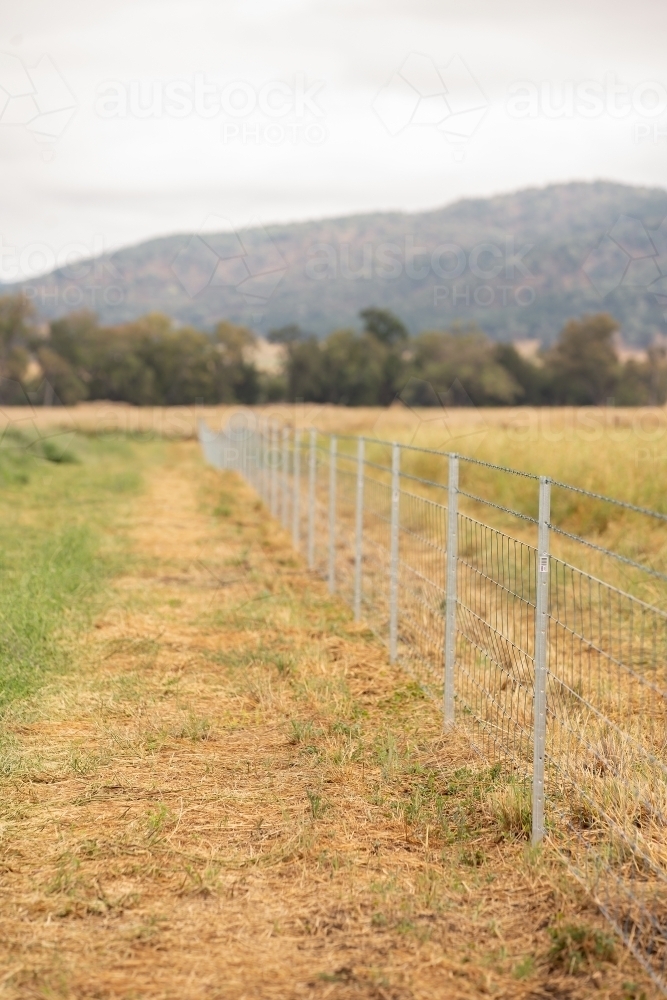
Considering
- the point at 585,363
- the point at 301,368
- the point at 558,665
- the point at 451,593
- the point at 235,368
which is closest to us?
the point at 451,593

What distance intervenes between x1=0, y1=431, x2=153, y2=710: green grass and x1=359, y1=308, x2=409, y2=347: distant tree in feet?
205

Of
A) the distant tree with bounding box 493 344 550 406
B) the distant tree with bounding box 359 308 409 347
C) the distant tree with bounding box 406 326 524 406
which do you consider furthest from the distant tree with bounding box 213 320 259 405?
the distant tree with bounding box 493 344 550 406

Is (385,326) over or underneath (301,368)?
over

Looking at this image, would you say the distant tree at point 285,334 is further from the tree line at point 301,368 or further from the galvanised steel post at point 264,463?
the galvanised steel post at point 264,463

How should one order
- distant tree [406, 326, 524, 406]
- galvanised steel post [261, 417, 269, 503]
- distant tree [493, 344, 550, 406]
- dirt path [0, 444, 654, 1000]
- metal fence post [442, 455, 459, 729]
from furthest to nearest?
distant tree [493, 344, 550, 406] → distant tree [406, 326, 524, 406] → galvanised steel post [261, 417, 269, 503] → metal fence post [442, 455, 459, 729] → dirt path [0, 444, 654, 1000]

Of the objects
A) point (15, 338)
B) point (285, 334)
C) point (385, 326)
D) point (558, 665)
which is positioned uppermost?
point (385, 326)

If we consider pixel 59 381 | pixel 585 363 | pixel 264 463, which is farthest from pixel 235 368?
pixel 264 463

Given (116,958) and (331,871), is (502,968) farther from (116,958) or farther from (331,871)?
(116,958)

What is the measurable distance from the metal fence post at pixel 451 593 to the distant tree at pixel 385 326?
8168 cm

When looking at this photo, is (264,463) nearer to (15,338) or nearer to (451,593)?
(451,593)

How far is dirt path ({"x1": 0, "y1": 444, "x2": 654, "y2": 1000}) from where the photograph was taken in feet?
11.4

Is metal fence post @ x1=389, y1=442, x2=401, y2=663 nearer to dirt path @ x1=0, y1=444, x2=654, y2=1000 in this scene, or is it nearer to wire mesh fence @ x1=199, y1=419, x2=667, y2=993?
wire mesh fence @ x1=199, y1=419, x2=667, y2=993

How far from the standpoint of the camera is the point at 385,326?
8788cm

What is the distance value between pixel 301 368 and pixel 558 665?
7394 centimetres
